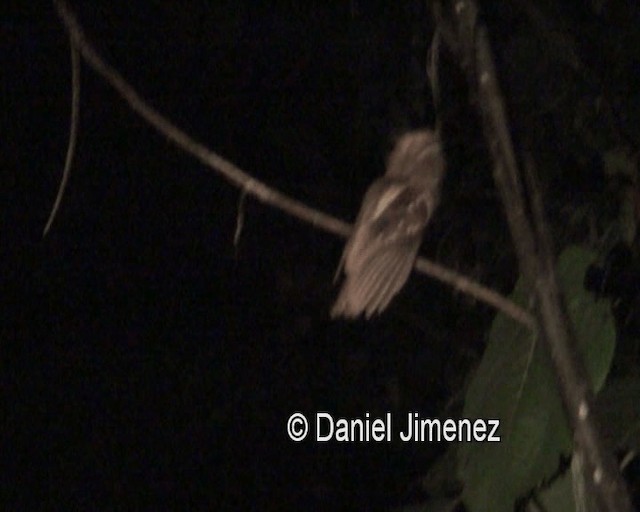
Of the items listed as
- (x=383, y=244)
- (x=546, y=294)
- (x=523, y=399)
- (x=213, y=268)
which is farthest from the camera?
(x=213, y=268)

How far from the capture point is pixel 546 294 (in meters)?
0.63

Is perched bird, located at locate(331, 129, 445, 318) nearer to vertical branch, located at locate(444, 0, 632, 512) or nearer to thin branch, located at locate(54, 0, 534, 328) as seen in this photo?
thin branch, located at locate(54, 0, 534, 328)

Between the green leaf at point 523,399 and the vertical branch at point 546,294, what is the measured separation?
0.13 meters

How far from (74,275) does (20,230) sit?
0.13 meters

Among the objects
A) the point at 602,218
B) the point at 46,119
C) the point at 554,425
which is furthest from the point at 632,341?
the point at 46,119

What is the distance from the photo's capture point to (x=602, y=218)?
1438mm

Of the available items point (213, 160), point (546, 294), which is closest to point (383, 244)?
point (213, 160)

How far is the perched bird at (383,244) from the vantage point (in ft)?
3.83

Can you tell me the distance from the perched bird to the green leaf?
0.30m

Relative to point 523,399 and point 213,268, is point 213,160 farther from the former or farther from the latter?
point 213,268

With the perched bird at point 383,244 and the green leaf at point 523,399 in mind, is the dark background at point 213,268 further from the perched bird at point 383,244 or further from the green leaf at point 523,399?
the green leaf at point 523,399

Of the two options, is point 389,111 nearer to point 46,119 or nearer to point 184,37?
point 184,37

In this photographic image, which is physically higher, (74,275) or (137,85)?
(137,85)

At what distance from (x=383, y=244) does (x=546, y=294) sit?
1.81ft
